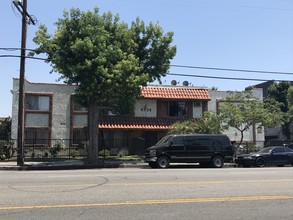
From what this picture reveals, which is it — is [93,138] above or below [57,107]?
below

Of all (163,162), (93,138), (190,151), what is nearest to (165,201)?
(163,162)

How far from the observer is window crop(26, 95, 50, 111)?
33625mm

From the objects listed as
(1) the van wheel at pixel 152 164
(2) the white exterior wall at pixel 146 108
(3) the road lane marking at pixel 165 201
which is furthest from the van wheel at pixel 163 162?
(2) the white exterior wall at pixel 146 108

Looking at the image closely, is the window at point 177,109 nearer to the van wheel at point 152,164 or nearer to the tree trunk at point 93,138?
the tree trunk at point 93,138

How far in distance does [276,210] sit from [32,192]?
624 centimetres

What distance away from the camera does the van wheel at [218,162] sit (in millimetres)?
23734

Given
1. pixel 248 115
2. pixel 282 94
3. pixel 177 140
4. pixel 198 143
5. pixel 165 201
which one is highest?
pixel 282 94

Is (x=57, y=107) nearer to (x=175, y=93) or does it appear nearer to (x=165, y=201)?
(x=175, y=93)

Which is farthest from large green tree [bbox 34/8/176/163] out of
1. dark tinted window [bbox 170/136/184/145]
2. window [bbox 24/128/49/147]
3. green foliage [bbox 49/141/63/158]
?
window [bbox 24/128/49/147]

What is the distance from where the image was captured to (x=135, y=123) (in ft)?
112

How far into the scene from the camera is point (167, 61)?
91.2ft

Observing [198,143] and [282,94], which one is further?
[282,94]

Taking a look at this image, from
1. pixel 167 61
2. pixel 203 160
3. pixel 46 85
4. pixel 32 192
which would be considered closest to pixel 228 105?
pixel 167 61

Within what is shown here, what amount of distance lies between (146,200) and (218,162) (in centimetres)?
1503
